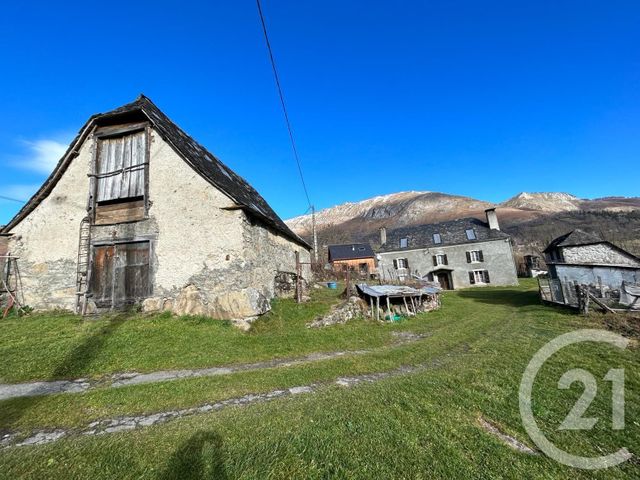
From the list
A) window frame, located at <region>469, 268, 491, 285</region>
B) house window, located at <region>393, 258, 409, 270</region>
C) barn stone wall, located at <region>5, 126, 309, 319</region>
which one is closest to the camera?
barn stone wall, located at <region>5, 126, 309, 319</region>

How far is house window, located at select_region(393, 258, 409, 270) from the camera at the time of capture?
107 feet

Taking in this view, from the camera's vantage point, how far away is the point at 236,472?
8.71 ft

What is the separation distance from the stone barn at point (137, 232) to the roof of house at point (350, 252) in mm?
34587

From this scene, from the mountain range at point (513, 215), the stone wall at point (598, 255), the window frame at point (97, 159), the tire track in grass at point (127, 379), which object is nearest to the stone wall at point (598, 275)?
the stone wall at point (598, 255)

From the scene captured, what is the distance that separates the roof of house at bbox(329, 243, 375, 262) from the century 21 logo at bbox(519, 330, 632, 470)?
3829 cm

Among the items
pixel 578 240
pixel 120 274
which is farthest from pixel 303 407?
pixel 578 240

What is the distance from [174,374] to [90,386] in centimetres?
157

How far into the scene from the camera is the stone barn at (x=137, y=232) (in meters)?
10.1

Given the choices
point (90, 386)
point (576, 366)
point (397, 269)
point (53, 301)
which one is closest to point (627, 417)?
point (576, 366)

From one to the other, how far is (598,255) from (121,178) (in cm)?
3319

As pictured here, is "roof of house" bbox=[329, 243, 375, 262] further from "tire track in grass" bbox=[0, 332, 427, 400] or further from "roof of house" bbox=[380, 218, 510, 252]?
"tire track in grass" bbox=[0, 332, 427, 400]

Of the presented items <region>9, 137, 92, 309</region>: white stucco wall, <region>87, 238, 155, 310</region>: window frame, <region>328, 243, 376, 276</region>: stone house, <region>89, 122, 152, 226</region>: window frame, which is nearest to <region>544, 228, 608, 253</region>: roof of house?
<region>328, 243, 376, 276</region>: stone house

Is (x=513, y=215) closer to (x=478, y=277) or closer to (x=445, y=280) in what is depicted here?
(x=478, y=277)

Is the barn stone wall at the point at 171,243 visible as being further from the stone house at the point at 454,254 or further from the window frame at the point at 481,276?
the window frame at the point at 481,276
